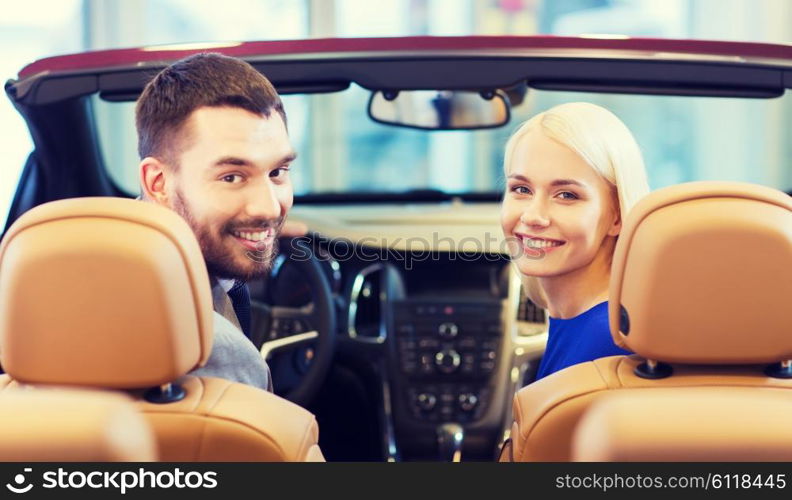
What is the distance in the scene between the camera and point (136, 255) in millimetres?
1240

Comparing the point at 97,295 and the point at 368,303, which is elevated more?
the point at 97,295

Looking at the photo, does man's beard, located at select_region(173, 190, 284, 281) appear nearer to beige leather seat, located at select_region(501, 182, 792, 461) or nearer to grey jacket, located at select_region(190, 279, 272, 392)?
grey jacket, located at select_region(190, 279, 272, 392)

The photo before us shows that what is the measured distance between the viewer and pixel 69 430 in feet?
4.06

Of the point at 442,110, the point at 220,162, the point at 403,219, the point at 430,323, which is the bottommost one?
the point at 430,323

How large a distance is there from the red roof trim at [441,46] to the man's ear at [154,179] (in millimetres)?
390

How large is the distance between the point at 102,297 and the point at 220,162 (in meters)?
0.38

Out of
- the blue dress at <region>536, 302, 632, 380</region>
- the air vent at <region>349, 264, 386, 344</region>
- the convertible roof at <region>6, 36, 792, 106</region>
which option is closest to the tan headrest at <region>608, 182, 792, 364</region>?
the blue dress at <region>536, 302, 632, 380</region>

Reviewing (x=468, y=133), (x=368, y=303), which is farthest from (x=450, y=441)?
(x=468, y=133)

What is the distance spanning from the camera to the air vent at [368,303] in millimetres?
3164

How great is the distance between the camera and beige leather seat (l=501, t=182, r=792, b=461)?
128 centimetres

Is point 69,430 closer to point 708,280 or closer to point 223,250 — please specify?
point 223,250

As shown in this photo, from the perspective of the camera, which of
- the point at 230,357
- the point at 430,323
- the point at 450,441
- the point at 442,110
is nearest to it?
the point at 230,357

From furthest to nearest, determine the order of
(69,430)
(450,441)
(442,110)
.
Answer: (450,441) < (442,110) < (69,430)
